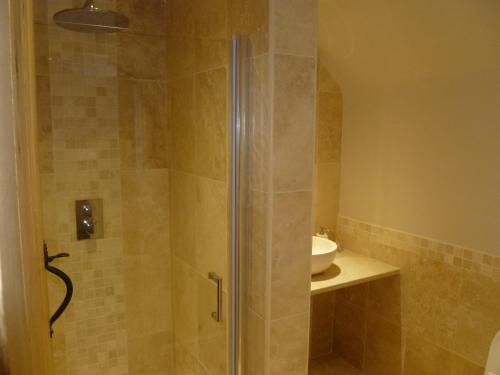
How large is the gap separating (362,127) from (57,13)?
69.8 inches

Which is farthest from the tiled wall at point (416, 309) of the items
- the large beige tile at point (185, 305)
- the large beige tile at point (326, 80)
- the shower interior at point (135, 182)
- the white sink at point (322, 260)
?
the shower interior at point (135, 182)

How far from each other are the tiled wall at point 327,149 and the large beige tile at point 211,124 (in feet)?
3.48

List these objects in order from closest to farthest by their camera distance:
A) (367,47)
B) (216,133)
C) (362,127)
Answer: (216,133)
(367,47)
(362,127)

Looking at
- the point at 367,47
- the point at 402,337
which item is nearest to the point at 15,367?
the point at 367,47

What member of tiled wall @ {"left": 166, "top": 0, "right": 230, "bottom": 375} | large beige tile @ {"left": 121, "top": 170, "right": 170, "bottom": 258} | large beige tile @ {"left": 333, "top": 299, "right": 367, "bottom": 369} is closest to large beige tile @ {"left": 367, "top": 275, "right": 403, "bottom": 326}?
large beige tile @ {"left": 333, "top": 299, "right": 367, "bottom": 369}

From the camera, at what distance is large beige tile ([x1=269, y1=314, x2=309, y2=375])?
4.45 feet

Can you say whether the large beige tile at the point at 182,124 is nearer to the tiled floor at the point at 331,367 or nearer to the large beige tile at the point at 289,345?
the large beige tile at the point at 289,345

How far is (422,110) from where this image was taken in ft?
6.83

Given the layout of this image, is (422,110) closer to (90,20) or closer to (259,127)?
(259,127)

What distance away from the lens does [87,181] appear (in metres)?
1.85

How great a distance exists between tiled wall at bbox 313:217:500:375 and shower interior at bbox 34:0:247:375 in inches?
47.4

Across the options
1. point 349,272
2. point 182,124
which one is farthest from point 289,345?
point 182,124

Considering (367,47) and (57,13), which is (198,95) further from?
(367,47)

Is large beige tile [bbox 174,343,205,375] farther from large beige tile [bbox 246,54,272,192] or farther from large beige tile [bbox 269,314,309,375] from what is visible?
large beige tile [bbox 246,54,272,192]
